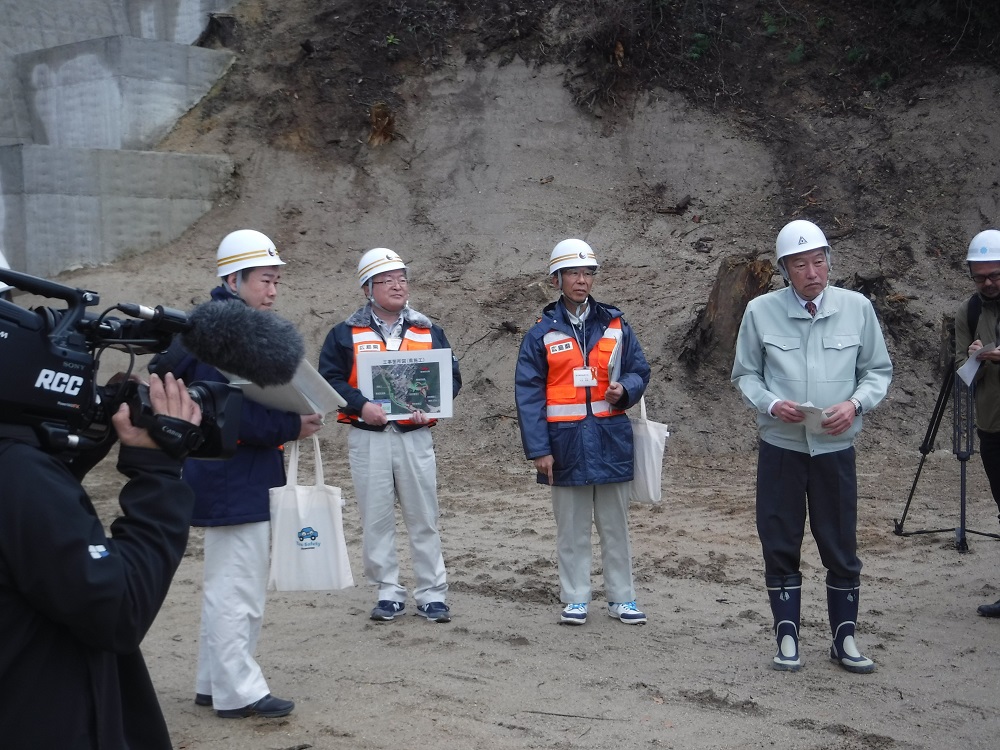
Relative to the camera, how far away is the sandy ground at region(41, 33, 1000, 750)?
15.1 ft

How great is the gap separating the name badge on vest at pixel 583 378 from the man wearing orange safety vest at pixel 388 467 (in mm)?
700

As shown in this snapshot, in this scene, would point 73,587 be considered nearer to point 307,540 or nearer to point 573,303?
point 307,540

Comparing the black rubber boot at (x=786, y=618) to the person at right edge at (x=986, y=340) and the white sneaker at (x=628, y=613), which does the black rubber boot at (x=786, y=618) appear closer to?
the white sneaker at (x=628, y=613)

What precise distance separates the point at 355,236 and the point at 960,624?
13276 millimetres

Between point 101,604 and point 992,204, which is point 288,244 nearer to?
point 992,204

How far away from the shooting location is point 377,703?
471cm

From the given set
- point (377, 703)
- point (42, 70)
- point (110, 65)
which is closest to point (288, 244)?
point (110, 65)

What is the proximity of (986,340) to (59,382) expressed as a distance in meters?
5.68

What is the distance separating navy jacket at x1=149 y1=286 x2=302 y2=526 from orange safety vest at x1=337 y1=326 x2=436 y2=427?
1617 mm

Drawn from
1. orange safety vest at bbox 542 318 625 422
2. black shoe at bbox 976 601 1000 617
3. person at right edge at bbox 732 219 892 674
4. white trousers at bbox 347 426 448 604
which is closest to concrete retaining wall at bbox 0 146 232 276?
white trousers at bbox 347 426 448 604

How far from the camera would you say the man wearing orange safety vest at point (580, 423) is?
19.7 ft

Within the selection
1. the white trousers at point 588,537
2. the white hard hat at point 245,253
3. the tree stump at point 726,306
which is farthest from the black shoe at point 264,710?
the tree stump at point 726,306

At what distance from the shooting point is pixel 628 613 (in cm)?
608

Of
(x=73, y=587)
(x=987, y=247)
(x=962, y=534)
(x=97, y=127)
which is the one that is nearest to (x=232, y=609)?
Result: (x=73, y=587)
